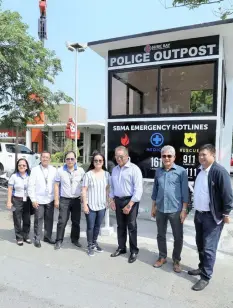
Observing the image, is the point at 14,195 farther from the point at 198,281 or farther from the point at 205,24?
the point at 205,24

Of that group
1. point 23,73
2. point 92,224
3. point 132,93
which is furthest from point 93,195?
point 23,73

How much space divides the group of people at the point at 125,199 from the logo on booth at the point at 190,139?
49.5 inches

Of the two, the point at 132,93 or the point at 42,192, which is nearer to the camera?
the point at 42,192

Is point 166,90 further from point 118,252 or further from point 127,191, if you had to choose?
point 118,252

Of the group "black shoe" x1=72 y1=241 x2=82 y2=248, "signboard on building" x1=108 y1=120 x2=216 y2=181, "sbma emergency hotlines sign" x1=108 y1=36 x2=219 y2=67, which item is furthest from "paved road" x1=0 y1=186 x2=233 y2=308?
"sbma emergency hotlines sign" x1=108 y1=36 x2=219 y2=67

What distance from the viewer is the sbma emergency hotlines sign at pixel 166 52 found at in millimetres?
5039

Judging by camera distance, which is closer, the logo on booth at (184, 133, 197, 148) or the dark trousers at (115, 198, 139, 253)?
the dark trousers at (115, 198, 139, 253)

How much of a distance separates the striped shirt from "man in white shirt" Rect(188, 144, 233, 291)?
4.94 ft

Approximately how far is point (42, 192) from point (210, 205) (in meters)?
2.71

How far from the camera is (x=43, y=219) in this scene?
205 inches

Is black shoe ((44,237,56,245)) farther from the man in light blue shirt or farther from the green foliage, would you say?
the green foliage

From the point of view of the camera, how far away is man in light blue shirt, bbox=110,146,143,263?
4.28 meters

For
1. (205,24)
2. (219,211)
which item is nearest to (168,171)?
(219,211)

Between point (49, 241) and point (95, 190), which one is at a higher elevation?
point (95, 190)
